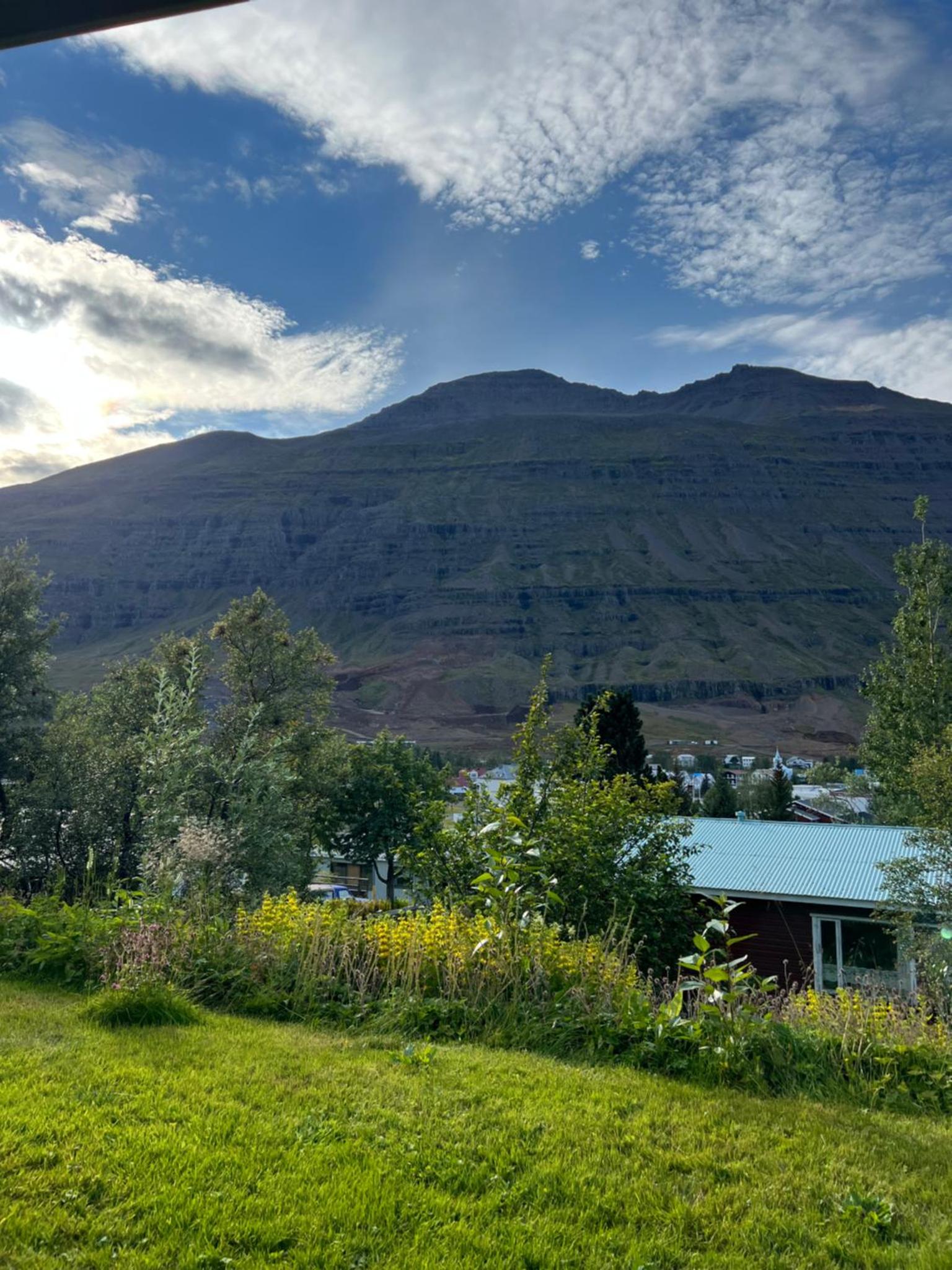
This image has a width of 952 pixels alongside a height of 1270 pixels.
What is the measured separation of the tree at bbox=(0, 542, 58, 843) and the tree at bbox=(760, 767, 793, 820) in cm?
4228

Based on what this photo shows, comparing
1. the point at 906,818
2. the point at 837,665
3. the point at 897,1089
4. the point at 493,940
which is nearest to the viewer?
the point at 897,1089

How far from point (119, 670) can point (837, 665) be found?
585ft

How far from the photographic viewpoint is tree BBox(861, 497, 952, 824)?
22.6 meters

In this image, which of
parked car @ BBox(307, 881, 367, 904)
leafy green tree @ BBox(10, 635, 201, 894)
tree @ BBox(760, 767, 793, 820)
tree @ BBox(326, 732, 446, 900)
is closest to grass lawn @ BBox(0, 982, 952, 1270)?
leafy green tree @ BBox(10, 635, 201, 894)

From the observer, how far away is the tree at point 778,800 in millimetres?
48219

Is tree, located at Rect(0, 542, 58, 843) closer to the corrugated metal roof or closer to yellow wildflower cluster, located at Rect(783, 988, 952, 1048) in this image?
the corrugated metal roof

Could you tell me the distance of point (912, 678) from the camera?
76.7 feet

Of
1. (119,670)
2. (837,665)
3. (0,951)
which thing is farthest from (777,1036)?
(837,665)

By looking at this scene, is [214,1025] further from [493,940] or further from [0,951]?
[0,951]

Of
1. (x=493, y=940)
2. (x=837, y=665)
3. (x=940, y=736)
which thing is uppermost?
(x=837, y=665)

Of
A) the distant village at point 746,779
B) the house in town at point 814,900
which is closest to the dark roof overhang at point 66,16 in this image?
the distant village at point 746,779

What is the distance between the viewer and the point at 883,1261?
8.59ft

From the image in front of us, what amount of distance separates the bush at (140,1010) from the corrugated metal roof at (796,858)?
37.8ft

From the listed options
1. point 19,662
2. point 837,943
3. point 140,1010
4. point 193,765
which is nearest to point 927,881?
point 837,943
